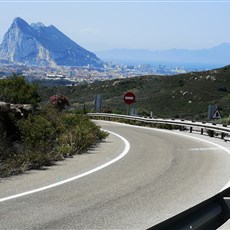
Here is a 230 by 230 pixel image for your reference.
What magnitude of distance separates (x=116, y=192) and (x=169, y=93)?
71008mm

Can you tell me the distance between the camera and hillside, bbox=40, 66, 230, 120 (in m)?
65.5

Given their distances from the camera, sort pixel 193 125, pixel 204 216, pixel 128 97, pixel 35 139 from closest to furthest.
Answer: pixel 204 216
pixel 35 139
pixel 193 125
pixel 128 97

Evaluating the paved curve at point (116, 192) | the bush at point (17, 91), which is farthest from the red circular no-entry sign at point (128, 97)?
the paved curve at point (116, 192)

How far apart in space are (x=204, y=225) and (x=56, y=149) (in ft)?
29.5

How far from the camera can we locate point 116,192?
8.69m

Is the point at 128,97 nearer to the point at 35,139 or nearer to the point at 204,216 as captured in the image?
the point at 35,139

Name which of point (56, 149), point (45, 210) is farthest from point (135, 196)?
point (56, 149)

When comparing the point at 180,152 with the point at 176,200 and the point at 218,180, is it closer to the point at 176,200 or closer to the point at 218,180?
the point at 218,180

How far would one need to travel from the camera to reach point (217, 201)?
513cm

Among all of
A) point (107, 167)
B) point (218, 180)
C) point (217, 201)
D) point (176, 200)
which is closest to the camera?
point (217, 201)

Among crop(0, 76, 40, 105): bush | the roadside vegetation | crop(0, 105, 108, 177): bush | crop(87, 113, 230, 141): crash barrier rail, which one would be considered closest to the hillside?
crop(87, 113, 230, 141): crash barrier rail

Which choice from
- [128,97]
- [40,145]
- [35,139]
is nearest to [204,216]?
[40,145]

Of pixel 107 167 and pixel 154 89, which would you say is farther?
pixel 154 89

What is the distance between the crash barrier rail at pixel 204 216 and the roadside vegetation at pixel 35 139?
576 centimetres
